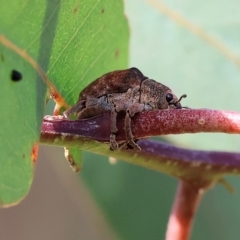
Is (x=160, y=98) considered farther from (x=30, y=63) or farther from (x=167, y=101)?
(x=30, y=63)

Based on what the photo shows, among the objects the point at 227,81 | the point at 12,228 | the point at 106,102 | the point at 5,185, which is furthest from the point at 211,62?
the point at 12,228

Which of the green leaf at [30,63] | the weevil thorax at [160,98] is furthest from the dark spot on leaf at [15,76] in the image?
Result: the weevil thorax at [160,98]

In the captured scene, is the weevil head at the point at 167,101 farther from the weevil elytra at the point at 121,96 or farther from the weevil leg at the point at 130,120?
the weevil leg at the point at 130,120

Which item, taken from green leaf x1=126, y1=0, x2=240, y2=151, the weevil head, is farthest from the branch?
green leaf x1=126, y1=0, x2=240, y2=151

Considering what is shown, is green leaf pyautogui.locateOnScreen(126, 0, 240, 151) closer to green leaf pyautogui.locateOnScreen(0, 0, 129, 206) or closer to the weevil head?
the weevil head

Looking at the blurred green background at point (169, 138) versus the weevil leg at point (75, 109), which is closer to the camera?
the weevil leg at point (75, 109)

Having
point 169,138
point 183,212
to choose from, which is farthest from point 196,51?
point 183,212

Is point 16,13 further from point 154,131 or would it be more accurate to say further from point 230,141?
point 230,141
